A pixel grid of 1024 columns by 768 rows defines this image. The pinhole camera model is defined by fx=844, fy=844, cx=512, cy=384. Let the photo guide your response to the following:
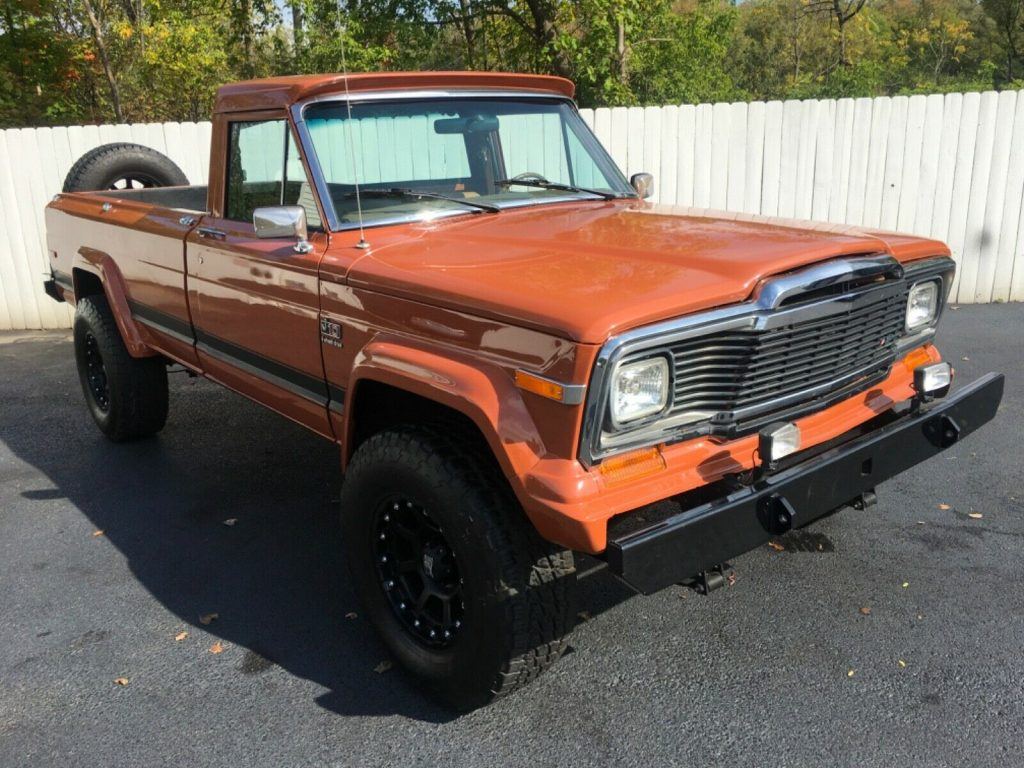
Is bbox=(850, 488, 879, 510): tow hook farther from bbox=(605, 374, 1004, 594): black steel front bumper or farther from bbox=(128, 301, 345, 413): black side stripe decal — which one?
bbox=(128, 301, 345, 413): black side stripe decal

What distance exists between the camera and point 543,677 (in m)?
3.00

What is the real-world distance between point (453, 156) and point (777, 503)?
2153 millimetres

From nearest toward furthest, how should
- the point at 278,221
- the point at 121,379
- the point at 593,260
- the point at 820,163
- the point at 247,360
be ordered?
the point at 593,260
the point at 278,221
the point at 247,360
the point at 121,379
the point at 820,163

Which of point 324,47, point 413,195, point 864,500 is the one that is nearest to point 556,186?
point 413,195

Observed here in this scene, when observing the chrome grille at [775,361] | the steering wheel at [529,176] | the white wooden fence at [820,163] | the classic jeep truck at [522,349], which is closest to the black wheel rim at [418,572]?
the classic jeep truck at [522,349]

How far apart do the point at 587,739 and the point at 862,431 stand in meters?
1.51

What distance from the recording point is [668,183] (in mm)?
8547

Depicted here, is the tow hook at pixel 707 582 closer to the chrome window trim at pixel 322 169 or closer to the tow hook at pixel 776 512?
the tow hook at pixel 776 512

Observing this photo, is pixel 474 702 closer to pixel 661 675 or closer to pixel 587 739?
pixel 587 739

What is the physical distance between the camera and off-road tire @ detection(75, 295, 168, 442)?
516 cm

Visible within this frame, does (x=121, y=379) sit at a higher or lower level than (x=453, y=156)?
lower

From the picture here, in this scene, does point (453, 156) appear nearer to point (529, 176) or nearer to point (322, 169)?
point (529, 176)

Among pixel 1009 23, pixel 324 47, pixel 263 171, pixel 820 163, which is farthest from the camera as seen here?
pixel 1009 23

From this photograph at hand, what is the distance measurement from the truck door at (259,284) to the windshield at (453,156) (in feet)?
0.59
